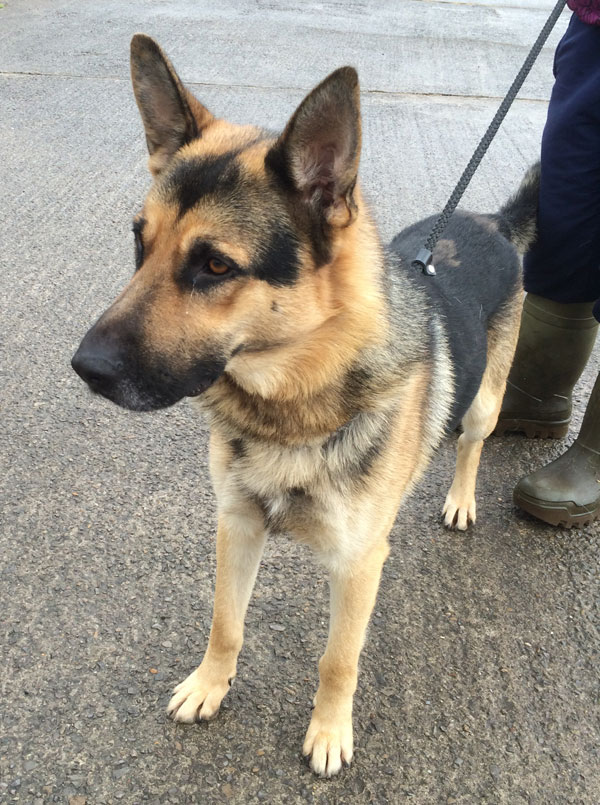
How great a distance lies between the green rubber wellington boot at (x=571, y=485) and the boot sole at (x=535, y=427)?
0.39 meters

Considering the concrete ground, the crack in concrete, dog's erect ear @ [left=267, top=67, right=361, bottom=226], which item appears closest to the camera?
dog's erect ear @ [left=267, top=67, right=361, bottom=226]

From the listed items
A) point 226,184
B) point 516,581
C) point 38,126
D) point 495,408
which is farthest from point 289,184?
point 38,126

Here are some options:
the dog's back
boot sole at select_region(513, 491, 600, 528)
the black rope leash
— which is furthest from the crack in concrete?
boot sole at select_region(513, 491, 600, 528)

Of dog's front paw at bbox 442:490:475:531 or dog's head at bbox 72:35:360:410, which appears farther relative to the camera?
dog's front paw at bbox 442:490:475:531

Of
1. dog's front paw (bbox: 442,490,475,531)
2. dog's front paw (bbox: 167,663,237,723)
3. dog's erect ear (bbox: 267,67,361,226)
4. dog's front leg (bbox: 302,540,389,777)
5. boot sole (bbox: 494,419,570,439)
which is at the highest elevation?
dog's erect ear (bbox: 267,67,361,226)

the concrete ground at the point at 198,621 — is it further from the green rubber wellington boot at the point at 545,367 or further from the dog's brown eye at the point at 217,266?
the dog's brown eye at the point at 217,266

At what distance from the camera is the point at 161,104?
7.15ft

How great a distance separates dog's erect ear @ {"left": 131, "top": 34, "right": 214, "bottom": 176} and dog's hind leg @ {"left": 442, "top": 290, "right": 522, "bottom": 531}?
1.53 m

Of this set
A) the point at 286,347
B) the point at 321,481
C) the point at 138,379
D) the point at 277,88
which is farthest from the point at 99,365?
the point at 277,88

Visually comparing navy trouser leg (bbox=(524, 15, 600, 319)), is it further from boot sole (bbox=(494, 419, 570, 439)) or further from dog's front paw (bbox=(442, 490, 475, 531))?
dog's front paw (bbox=(442, 490, 475, 531))

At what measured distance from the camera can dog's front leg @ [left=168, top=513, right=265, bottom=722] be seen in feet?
7.88

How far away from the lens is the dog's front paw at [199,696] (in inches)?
94.6

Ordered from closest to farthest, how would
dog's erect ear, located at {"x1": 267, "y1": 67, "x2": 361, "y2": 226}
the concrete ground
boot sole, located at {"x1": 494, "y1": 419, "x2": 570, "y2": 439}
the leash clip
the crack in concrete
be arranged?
dog's erect ear, located at {"x1": 267, "y1": 67, "x2": 361, "y2": 226}, the concrete ground, the leash clip, boot sole, located at {"x1": 494, "y1": 419, "x2": 570, "y2": 439}, the crack in concrete

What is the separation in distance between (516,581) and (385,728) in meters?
0.93
